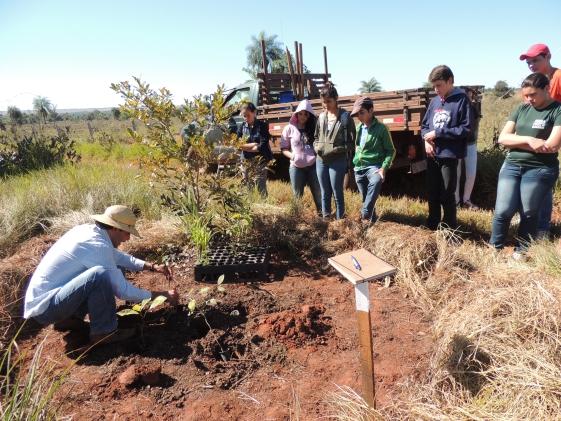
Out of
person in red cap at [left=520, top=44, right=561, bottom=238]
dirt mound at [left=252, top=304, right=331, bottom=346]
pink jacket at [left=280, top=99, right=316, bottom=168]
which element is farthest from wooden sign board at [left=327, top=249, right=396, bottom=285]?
pink jacket at [left=280, top=99, right=316, bottom=168]

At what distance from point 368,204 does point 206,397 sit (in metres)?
2.77

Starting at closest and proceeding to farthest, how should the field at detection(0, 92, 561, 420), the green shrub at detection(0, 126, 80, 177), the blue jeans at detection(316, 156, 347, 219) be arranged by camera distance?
the field at detection(0, 92, 561, 420), the blue jeans at detection(316, 156, 347, 219), the green shrub at detection(0, 126, 80, 177)

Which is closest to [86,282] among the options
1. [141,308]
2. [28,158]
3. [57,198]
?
[141,308]

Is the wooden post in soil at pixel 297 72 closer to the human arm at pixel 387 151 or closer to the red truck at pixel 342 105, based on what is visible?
the red truck at pixel 342 105

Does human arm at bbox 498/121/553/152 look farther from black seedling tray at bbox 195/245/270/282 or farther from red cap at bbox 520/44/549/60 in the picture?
black seedling tray at bbox 195/245/270/282

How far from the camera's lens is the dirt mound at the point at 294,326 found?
2.71 m

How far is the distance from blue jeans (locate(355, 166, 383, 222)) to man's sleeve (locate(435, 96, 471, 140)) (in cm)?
80

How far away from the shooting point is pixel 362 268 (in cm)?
191

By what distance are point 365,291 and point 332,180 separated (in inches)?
106

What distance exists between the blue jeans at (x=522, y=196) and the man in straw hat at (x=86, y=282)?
3235mm

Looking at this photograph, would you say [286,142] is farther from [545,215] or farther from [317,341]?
[545,215]

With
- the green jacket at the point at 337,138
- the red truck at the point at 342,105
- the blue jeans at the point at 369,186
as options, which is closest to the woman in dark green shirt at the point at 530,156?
the blue jeans at the point at 369,186

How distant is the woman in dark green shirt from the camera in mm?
3125

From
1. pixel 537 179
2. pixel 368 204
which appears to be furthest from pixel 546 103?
pixel 368 204
